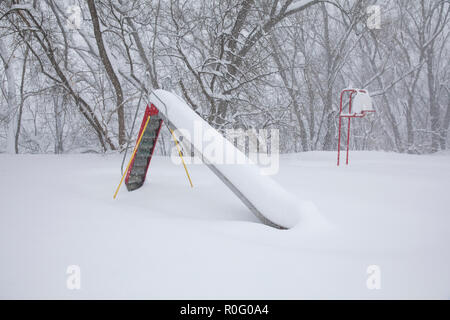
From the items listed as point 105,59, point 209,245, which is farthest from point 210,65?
point 209,245

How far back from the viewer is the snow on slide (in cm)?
177

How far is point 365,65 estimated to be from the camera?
12977 millimetres

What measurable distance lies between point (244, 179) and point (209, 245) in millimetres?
561

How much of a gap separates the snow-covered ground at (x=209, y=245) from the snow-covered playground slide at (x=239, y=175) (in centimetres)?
11

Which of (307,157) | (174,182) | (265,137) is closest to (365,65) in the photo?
(265,137)

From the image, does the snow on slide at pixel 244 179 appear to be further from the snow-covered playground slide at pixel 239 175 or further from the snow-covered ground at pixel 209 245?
the snow-covered ground at pixel 209 245

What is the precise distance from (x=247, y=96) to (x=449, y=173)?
13.9 ft

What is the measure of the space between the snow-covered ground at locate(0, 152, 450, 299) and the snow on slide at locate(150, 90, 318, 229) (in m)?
0.11

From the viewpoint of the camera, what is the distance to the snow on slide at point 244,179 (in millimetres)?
1769

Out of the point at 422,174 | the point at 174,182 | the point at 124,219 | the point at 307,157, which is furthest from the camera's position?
the point at 307,157

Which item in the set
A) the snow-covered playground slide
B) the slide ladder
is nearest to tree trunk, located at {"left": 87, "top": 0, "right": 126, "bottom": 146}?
the slide ladder

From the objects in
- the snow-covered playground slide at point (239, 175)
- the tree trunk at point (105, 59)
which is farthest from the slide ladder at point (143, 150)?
the tree trunk at point (105, 59)
